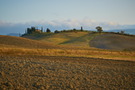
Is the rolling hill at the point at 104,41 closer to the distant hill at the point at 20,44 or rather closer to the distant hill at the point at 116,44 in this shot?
the distant hill at the point at 116,44

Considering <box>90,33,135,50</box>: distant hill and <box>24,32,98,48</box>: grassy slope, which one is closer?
<box>90,33,135,50</box>: distant hill

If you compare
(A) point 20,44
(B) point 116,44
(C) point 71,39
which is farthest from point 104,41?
(A) point 20,44

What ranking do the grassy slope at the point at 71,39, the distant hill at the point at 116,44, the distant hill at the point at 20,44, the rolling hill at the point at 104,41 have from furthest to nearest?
1. the grassy slope at the point at 71,39
2. the rolling hill at the point at 104,41
3. the distant hill at the point at 116,44
4. the distant hill at the point at 20,44

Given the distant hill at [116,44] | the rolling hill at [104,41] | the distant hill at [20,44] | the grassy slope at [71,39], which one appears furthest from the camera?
the grassy slope at [71,39]

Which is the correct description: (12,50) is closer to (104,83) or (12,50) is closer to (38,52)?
(38,52)

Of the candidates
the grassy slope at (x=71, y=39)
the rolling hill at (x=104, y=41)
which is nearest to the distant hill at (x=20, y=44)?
the rolling hill at (x=104, y=41)

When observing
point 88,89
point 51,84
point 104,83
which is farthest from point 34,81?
point 104,83

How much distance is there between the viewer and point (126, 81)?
502 inches

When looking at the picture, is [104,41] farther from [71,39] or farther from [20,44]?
[20,44]

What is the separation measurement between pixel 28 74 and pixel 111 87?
21.0 ft

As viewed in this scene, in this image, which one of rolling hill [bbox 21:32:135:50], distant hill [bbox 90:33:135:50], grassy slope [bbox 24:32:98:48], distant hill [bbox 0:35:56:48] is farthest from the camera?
grassy slope [bbox 24:32:98:48]

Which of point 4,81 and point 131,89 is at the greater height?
point 4,81

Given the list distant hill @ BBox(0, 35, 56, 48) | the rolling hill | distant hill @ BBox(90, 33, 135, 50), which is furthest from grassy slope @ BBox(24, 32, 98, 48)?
distant hill @ BBox(0, 35, 56, 48)

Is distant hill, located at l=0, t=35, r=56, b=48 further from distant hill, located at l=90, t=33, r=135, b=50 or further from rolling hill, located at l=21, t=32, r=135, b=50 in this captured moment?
distant hill, located at l=90, t=33, r=135, b=50
